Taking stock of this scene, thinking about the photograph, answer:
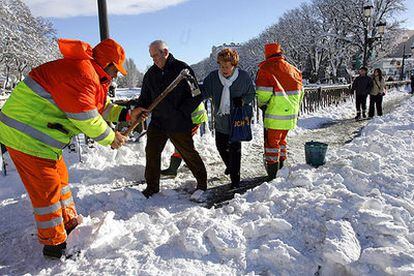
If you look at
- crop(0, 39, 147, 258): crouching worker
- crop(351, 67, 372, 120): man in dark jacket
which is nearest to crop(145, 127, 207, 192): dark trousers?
crop(0, 39, 147, 258): crouching worker

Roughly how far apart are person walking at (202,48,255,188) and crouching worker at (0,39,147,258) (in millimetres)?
1867

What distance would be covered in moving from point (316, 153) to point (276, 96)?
1119mm

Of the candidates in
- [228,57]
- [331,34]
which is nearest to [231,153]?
[228,57]

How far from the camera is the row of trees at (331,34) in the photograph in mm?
34000

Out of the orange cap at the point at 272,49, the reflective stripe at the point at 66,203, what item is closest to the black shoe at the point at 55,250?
the reflective stripe at the point at 66,203

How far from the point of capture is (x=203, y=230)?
3129mm

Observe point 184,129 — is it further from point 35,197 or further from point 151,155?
point 35,197

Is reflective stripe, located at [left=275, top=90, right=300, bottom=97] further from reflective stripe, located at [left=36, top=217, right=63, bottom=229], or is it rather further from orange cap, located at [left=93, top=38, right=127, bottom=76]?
reflective stripe, located at [left=36, top=217, right=63, bottom=229]

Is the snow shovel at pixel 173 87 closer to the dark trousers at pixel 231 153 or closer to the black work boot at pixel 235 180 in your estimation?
the dark trousers at pixel 231 153

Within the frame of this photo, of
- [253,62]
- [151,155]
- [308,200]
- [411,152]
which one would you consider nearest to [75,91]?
[151,155]

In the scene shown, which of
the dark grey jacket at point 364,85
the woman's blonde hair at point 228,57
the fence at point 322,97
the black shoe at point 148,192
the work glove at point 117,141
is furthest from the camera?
the fence at point 322,97

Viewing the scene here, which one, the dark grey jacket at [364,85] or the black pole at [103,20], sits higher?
the black pole at [103,20]

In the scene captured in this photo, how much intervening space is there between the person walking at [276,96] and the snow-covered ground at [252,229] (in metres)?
0.43

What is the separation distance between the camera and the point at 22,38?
20938 mm
